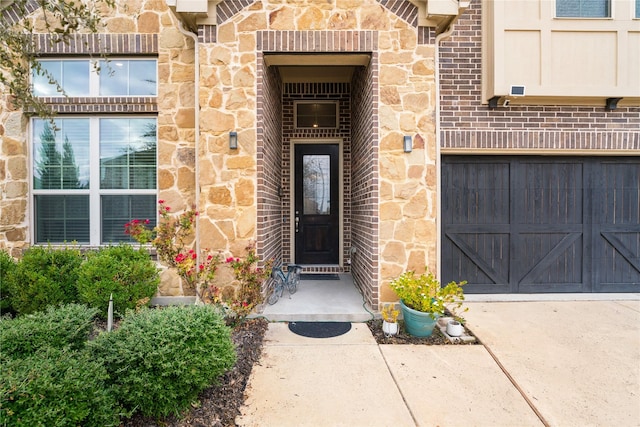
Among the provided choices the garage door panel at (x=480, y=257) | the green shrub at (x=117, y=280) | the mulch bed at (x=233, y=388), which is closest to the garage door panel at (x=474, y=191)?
the garage door panel at (x=480, y=257)

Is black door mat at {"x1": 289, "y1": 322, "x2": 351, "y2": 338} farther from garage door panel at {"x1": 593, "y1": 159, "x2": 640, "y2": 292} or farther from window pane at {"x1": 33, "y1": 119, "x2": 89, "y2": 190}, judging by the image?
garage door panel at {"x1": 593, "y1": 159, "x2": 640, "y2": 292}

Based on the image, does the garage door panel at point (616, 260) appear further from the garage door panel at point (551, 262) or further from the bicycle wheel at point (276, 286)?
the bicycle wheel at point (276, 286)

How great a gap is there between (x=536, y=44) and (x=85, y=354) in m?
5.49

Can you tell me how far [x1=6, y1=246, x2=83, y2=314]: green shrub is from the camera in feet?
10.4

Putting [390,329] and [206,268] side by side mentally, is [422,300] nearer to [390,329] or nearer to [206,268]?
[390,329]

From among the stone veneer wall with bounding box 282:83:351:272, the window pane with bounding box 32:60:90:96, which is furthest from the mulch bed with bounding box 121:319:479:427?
the window pane with bounding box 32:60:90:96

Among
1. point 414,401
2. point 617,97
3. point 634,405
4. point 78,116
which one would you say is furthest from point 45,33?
point 617,97

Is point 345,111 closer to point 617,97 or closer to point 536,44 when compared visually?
point 536,44

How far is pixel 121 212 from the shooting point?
3928mm

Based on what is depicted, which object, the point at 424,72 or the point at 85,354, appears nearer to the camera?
the point at 85,354

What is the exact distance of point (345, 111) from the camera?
5.05 metres

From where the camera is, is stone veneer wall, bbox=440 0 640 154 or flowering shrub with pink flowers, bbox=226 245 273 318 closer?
flowering shrub with pink flowers, bbox=226 245 273 318

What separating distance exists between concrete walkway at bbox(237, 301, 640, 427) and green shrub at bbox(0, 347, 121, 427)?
2.65 feet

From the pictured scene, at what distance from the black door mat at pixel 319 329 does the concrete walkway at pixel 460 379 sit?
81 millimetres
